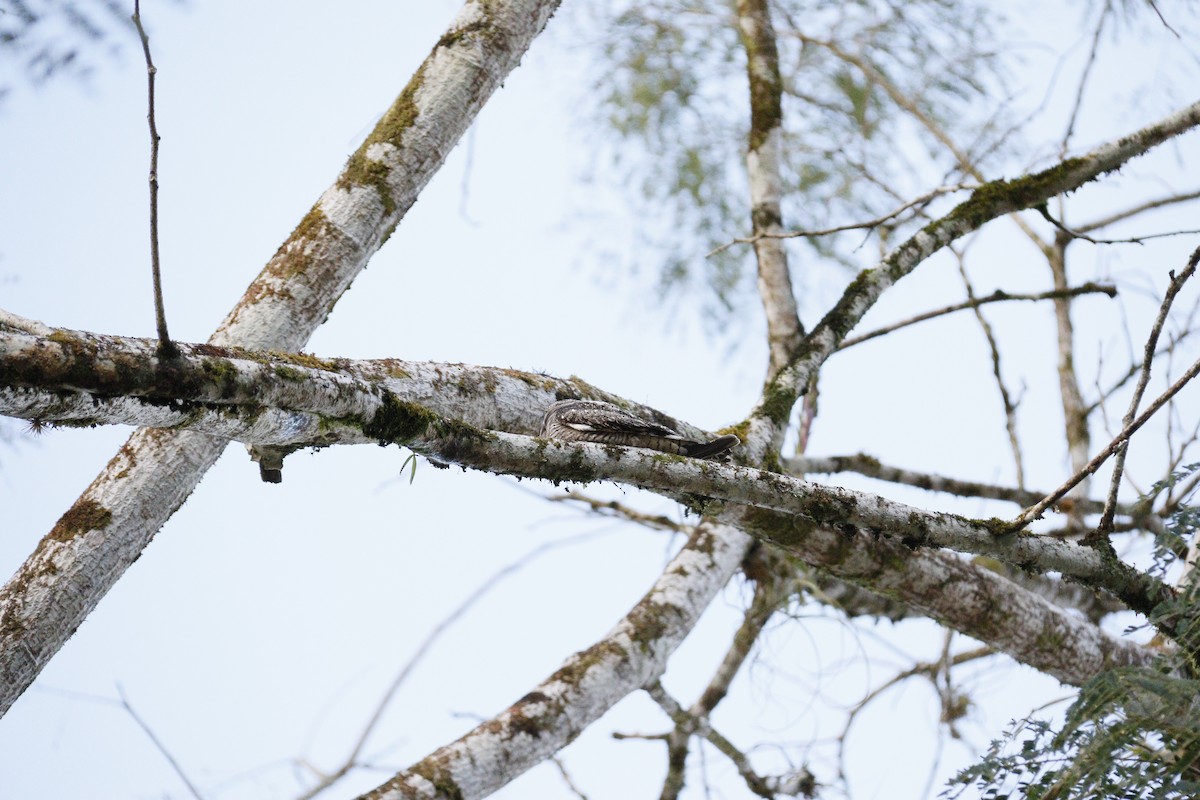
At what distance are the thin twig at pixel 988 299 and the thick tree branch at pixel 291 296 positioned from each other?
1348mm

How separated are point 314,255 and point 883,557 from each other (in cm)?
168

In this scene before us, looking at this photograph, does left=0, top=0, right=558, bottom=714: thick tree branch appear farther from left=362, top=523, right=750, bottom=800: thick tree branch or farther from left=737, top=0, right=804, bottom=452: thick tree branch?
left=737, top=0, right=804, bottom=452: thick tree branch

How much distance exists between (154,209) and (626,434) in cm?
117

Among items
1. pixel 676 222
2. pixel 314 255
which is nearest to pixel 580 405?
pixel 314 255

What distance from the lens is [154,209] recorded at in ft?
4.56

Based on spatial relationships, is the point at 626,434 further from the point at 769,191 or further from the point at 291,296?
the point at 769,191

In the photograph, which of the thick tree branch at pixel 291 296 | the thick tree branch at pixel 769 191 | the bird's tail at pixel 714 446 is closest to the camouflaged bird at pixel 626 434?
the bird's tail at pixel 714 446

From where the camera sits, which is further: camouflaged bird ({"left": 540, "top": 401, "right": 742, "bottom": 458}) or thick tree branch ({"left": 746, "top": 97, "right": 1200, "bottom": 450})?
thick tree branch ({"left": 746, "top": 97, "right": 1200, "bottom": 450})

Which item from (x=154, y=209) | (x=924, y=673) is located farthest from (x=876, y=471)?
(x=154, y=209)

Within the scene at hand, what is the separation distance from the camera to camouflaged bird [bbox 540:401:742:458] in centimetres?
227

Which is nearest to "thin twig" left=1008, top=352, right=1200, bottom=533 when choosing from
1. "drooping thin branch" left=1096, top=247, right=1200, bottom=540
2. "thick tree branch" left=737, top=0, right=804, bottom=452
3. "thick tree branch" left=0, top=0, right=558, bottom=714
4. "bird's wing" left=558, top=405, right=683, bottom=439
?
"drooping thin branch" left=1096, top=247, right=1200, bottom=540

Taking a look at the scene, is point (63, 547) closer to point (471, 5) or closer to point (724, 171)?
point (471, 5)

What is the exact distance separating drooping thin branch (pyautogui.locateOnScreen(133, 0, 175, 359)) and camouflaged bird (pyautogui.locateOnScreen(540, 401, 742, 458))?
958 mm

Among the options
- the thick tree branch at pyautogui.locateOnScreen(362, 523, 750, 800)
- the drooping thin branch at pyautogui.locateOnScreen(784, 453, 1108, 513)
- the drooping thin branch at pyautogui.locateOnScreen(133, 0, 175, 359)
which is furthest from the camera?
the drooping thin branch at pyautogui.locateOnScreen(784, 453, 1108, 513)
